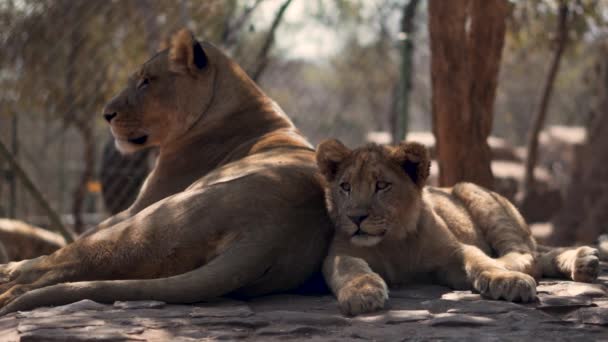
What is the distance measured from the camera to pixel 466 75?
20.0ft

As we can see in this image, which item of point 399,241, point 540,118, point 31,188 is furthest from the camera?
point 540,118

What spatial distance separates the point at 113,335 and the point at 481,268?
1633 millimetres

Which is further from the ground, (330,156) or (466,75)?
(466,75)

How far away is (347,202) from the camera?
392 cm

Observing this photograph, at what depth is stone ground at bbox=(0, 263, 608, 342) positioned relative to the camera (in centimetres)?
305

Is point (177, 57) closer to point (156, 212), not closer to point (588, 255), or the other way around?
point (156, 212)

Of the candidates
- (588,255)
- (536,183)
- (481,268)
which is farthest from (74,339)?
(536,183)

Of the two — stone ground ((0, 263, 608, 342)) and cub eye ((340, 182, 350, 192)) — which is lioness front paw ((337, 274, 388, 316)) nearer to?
stone ground ((0, 263, 608, 342))

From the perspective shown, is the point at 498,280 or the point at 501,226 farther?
the point at 501,226

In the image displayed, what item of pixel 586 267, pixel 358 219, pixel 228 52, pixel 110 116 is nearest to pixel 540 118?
pixel 228 52

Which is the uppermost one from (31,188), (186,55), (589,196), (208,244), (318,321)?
(186,55)

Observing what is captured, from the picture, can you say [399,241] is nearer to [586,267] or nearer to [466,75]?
[586,267]

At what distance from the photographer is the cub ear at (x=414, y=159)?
158 inches

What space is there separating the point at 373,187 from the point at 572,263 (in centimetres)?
109
